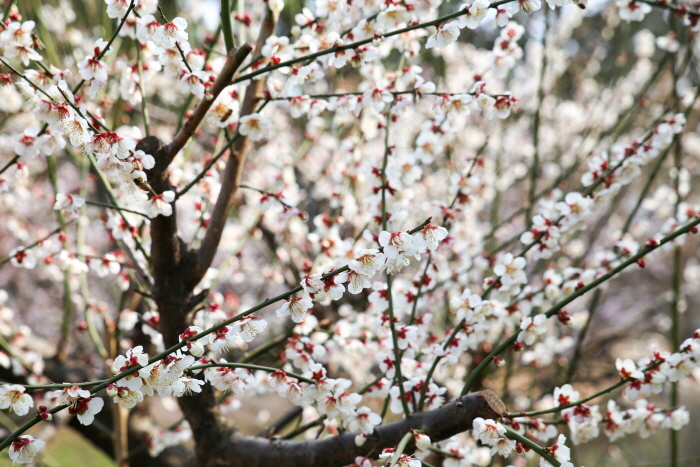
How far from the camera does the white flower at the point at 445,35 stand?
1.40 metres

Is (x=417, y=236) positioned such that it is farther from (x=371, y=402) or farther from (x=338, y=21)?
(x=371, y=402)

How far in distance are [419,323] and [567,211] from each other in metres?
0.67

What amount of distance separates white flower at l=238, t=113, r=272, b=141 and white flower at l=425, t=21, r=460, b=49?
516 mm

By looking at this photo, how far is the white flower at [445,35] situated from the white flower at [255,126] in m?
0.52

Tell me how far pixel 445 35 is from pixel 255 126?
61cm

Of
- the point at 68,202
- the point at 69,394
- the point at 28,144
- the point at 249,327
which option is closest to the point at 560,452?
the point at 249,327

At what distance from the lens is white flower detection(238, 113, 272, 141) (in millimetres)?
1492

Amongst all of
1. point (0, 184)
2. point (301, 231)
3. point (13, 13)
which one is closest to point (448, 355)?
point (0, 184)

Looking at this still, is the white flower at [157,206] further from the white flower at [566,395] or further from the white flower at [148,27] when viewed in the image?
the white flower at [566,395]

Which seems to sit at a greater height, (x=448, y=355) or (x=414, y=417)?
(x=448, y=355)

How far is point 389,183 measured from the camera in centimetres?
174

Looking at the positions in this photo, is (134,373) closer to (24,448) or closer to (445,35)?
(24,448)

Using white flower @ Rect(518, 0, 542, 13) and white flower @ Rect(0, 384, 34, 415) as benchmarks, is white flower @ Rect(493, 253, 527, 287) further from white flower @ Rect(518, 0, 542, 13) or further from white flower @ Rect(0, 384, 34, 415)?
white flower @ Rect(0, 384, 34, 415)

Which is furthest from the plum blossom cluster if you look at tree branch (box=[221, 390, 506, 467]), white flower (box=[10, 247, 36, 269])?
white flower (box=[10, 247, 36, 269])
